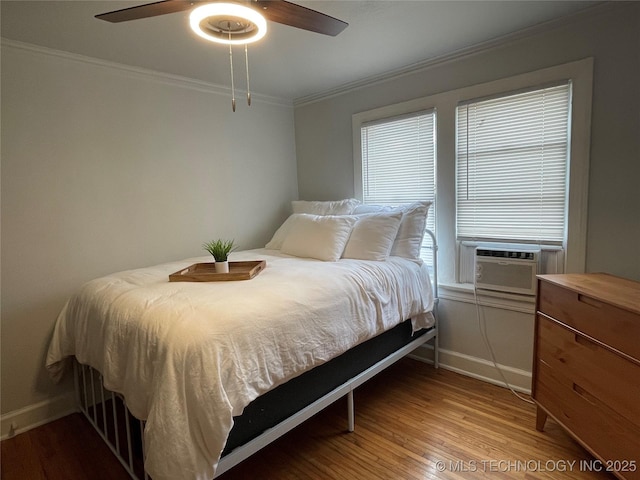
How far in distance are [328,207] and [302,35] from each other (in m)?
1.40

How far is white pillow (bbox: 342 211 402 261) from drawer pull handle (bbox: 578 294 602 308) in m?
1.13

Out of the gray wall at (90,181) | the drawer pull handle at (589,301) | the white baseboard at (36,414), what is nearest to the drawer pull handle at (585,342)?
the drawer pull handle at (589,301)

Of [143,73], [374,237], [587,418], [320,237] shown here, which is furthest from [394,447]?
[143,73]

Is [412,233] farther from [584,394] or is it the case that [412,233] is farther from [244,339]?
[244,339]

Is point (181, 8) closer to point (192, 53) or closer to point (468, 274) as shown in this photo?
point (192, 53)

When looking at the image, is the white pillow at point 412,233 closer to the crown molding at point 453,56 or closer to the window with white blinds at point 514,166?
the window with white blinds at point 514,166

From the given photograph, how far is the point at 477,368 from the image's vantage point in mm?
2633

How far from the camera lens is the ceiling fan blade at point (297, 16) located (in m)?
1.32

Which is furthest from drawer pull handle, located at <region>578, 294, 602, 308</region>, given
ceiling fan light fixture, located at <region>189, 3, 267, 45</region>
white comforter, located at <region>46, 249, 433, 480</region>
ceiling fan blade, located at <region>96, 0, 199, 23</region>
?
ceiling fan blade, located at <region>96, 0, 199, 23</region>

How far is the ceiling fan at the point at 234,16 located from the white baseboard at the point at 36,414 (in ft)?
7.74

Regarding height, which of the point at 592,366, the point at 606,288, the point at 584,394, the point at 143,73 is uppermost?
the point at 143,73

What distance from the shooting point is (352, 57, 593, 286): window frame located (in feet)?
6.84

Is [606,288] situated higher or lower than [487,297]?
higher

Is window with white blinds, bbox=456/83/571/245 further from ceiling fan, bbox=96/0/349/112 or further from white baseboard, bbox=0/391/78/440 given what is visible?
white baseboard, bbox=0/391/78/440
